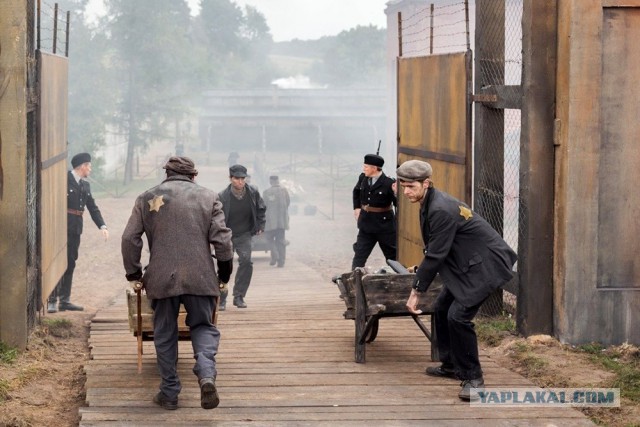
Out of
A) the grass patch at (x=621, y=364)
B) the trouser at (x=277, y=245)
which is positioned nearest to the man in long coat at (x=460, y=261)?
the grass patch at (x=621, y=364)

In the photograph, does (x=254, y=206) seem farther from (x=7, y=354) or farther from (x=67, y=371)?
(x=7, y=354)

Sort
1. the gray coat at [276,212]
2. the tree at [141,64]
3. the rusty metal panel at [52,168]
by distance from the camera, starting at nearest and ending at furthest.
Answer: the rusty metal panel at [52,168], the gray coat at [276,212], the tree at [141,64]

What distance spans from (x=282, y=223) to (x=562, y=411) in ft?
45.1

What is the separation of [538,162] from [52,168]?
16.6ft

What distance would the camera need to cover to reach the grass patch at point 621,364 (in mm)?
8094

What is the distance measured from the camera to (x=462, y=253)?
7875 millimetres

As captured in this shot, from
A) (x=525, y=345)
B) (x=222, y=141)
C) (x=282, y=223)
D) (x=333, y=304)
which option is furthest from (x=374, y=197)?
(x=222, y=141)

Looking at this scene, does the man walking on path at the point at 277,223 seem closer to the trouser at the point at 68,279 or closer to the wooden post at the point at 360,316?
the trouser at the point at 68,279

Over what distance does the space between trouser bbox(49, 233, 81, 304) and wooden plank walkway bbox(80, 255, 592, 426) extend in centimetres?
245

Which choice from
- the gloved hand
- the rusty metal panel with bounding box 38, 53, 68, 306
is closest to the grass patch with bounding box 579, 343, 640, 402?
the gloved hand

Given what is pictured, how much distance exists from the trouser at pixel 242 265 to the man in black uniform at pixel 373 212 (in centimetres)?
128

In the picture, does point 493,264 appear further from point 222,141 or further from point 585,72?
point 222,141

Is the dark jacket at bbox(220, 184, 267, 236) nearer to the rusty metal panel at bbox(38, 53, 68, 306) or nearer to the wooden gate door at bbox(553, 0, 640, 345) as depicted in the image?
the rusty metal panel at bbox(38, 53, 68, 306)

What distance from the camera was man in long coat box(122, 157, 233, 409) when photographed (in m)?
7.46
